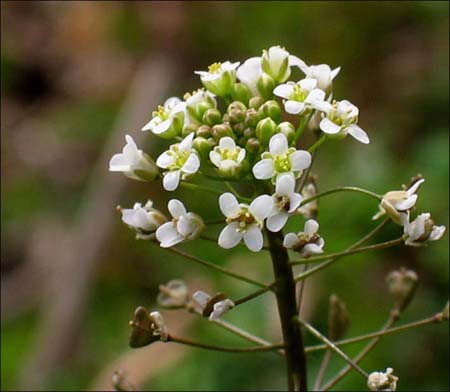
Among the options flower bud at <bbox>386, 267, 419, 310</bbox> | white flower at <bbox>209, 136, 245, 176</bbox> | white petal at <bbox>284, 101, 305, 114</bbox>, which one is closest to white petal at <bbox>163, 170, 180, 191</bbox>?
white flower at <bbox>209, 136, 245, 176</bbox>

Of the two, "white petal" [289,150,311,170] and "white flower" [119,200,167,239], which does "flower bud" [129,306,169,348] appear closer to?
"white flower" [119,200,167,239]

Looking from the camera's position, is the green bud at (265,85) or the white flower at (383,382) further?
the green bud at (265,85)

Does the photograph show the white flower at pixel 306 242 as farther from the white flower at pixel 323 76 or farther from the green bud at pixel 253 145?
the white flower at pixel 323 76

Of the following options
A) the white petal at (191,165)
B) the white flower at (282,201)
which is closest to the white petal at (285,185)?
the white flower at (282,201)

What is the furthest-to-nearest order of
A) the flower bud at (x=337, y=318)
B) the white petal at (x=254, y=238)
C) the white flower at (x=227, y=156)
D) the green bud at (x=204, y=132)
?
the flower bud at (x=337, y=318), the green bud at (x=204, y=132), the white flower at (x=227, y=156), the white petal at (x=254, y=238)

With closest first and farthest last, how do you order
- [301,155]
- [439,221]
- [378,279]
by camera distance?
[301,155] < [439,221] < [378,279]

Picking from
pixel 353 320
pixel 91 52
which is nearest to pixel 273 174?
pixel 353 320

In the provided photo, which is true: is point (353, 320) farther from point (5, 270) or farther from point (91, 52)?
point (91, 52)
